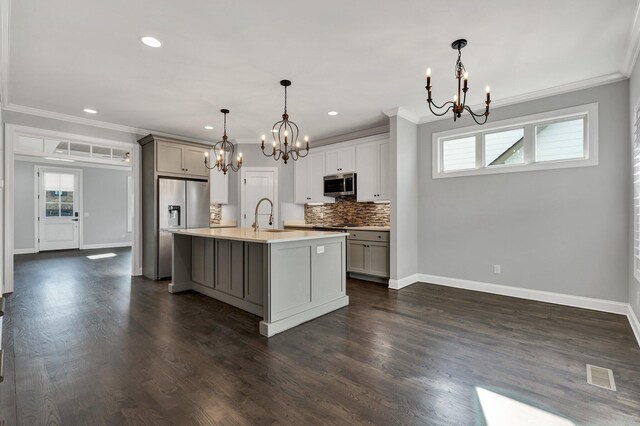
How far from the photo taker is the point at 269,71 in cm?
325

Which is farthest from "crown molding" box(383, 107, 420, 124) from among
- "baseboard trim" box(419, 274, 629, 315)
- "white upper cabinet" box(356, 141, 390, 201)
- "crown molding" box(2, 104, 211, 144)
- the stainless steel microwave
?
"crown molding" box(2, 104, 211, 144)

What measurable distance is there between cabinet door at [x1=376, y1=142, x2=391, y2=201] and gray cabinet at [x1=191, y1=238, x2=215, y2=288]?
2.79m

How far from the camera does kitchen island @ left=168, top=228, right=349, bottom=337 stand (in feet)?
9.62

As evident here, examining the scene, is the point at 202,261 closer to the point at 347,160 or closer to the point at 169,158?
the point at 169,158

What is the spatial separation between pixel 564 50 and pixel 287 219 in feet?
16.2

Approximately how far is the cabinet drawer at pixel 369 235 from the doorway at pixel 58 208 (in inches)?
333

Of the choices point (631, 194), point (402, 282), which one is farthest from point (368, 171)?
point (631, 194)

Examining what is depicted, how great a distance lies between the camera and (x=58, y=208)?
28.7 feet

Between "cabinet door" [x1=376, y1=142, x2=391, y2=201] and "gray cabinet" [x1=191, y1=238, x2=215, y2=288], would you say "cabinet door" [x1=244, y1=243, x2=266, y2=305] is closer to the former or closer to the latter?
"gray cabinet" [x1=191, y1=238, x2=215, y2=288]

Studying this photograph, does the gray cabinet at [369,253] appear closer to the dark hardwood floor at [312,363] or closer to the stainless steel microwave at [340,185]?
the stainless steel microwave at [340,185]

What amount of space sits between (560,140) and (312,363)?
392cm

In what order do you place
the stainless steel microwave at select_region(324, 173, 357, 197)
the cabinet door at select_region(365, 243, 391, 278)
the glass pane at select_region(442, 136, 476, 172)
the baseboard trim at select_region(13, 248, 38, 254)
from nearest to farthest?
the glass pane at select_region(442, 136, 476, 172)
the cabinet door at select_region(365, 243, 391, 278)
the stainless steel microwave at select_region(324, 173, 357, 197)
the baseboard trim at select_region(13, 248, 38, 254)

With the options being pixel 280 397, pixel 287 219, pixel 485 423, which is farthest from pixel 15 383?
pixel 287 219

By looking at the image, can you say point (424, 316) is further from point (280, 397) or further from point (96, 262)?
point (96, 262)
